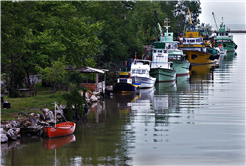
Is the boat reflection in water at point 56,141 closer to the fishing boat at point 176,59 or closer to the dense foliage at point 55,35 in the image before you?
the dense foliage at point 55,35

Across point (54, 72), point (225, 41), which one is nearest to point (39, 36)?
point (54, 72)

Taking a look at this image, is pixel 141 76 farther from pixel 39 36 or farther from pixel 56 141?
pixel 56 141

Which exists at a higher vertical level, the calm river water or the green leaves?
the green leaves

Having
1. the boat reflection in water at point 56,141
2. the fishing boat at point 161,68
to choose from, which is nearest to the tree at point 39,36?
the boat reflection in water at point 56,141

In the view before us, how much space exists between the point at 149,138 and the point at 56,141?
6.84 metres

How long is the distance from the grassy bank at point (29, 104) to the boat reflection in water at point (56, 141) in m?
3.36

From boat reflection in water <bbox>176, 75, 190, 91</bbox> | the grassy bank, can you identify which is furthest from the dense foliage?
boat reflection in water <bbox>176, 75, 190, 91</bbox>

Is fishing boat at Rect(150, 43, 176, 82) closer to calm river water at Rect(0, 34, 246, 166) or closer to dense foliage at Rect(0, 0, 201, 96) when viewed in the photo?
dense foliage at Rect(0, 0, 201, 96)

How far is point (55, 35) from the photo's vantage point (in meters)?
42.8

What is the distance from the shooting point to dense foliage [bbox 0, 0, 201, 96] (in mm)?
31219

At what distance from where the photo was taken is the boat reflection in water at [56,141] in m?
26.2

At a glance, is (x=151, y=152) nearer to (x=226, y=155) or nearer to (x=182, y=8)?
(x=226, y=155)

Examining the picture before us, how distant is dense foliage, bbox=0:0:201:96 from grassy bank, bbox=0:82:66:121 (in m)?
2.50

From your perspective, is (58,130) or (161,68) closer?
(58,130)
